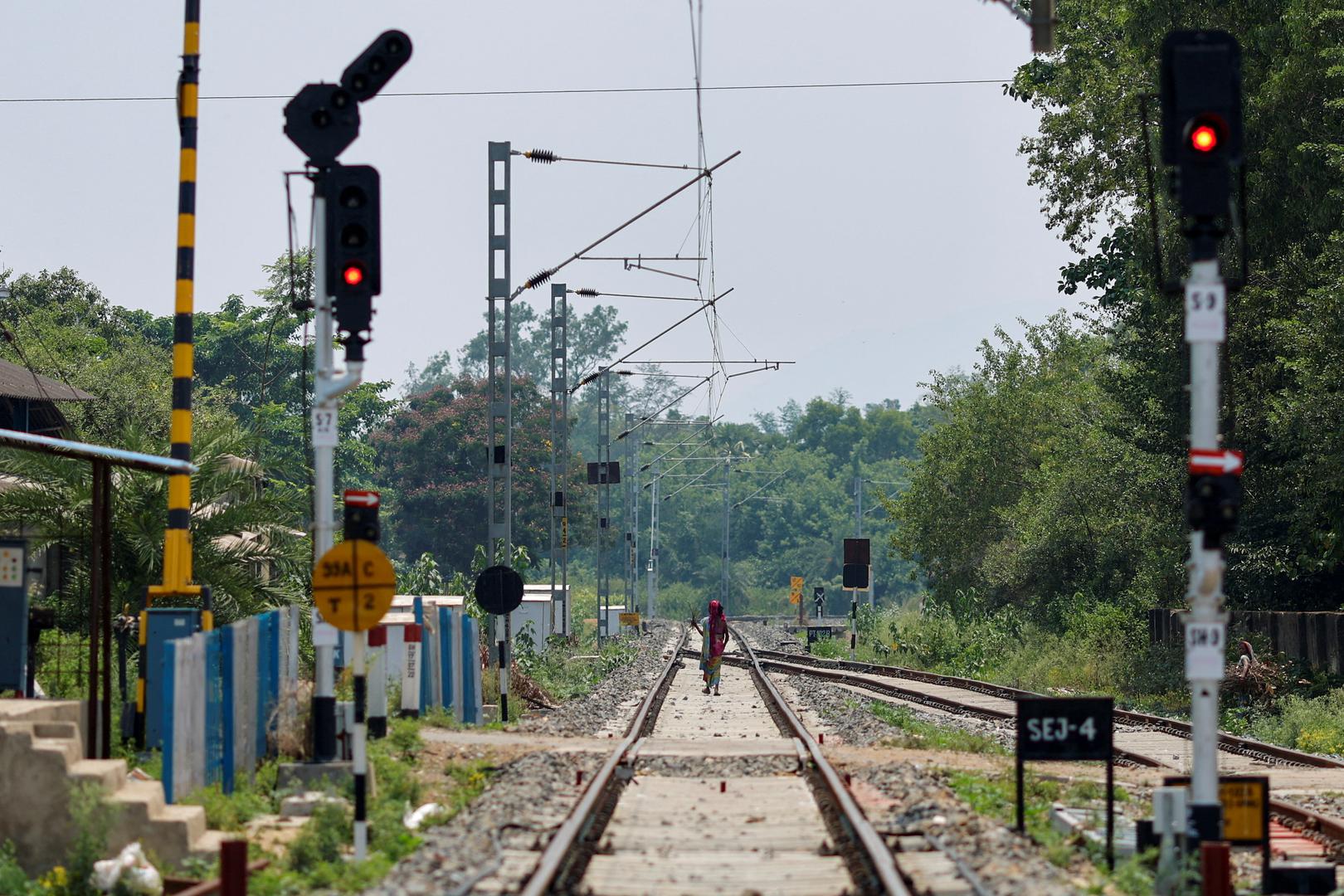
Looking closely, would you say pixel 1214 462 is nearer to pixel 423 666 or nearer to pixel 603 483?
pixel 423 666

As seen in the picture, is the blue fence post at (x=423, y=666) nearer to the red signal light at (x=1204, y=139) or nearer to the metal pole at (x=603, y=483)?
the red signal light at (x=1204, y=139)

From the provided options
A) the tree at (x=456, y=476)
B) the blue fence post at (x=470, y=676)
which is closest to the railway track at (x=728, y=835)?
the blue fence post at (x=470, y=676)

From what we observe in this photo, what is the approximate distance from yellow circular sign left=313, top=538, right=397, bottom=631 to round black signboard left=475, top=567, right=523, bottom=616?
41.3ft

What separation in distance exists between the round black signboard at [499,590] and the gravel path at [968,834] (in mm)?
9782

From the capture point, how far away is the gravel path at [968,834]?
36.0ft

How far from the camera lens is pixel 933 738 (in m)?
22.6

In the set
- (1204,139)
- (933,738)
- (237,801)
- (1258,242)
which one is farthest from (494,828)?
(1258,242)

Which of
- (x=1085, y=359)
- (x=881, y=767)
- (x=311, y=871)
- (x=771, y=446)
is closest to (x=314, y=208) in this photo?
(x=311, y=871)

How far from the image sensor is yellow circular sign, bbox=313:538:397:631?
41.9 feet

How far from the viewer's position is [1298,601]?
115 feet

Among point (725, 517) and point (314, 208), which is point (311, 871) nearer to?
point (314, 208)

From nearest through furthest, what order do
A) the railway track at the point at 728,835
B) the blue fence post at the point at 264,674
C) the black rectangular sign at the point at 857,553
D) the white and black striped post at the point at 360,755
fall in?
1. the railway track at the point at 728,835
2. the white and black striped post at the point at 360,755
3. the blue fence post at the point at 264,674
4. the black rectangular sign at the point at 857,553

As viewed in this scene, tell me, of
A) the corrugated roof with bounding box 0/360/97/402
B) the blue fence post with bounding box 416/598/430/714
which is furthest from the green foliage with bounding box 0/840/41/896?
the corrugated roof with bounding box 0/360/97/402

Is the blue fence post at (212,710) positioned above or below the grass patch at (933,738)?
above
